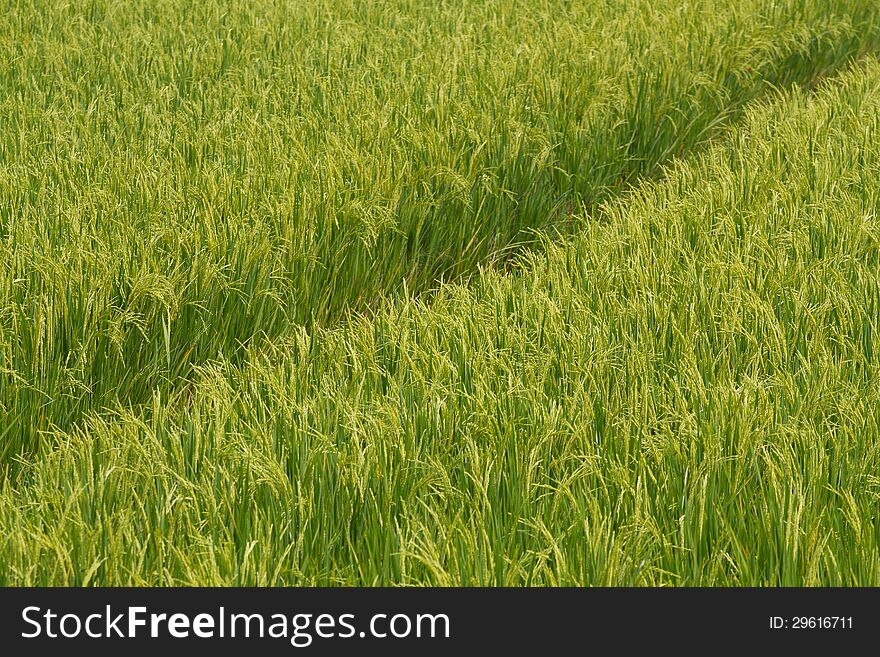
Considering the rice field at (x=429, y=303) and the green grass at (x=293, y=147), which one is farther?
the green grass at (x=293, y=147)

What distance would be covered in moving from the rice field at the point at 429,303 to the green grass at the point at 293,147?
2 cm

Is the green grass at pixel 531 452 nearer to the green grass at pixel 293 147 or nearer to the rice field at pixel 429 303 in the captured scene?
the rice field at pixel 429 303

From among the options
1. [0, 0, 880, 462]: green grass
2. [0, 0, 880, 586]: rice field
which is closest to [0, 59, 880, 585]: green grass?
[0, 0, 880, 586]: rice field

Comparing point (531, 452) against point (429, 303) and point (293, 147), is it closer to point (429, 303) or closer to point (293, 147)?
point (429, 303)

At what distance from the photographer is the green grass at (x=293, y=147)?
256 cm

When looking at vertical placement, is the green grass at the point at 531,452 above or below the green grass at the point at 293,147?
below

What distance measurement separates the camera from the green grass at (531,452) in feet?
5.15

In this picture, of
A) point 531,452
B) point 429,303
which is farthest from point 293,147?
point 531,452

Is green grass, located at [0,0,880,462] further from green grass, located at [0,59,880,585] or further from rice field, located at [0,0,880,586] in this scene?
green grass, located at [0,59,880,585]

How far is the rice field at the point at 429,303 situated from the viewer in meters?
1.63

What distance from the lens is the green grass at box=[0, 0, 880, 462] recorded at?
2.56 meters

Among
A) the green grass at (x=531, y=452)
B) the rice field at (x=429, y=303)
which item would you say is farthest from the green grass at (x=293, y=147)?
the green grass at (x=531, y=452)

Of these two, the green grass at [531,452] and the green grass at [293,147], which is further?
the green grass at [293,147]

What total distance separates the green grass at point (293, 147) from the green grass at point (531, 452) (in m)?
0.23
